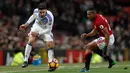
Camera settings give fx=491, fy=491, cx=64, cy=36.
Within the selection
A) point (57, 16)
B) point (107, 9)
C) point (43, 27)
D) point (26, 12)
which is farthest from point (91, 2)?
point (43, 27)

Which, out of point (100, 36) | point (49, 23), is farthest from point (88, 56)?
point (49, 23)

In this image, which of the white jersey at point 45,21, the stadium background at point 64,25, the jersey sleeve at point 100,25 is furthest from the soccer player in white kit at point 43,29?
the stadium background at point 64,25

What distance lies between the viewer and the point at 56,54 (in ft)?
87.7

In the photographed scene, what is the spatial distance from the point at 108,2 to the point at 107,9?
0.68m

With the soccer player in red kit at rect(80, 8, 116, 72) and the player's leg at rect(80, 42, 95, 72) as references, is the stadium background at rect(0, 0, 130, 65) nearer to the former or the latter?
the soccer player in red kit at rect(80, 8, 116, 72)

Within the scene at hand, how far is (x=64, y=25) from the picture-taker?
1196 inches

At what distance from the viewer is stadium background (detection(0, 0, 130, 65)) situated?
25.8m

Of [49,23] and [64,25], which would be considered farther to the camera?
[64,25]

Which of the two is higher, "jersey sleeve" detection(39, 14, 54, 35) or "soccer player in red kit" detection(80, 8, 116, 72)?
"jersey sleeve" detection(39, 14, 54, 35)

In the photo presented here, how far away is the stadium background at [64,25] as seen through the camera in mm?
25828

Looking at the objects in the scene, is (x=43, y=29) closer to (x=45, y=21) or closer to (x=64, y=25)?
(x=45, y=21)

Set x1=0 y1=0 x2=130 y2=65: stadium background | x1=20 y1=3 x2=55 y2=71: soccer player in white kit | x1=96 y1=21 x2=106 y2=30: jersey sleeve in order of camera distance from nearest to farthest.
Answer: x1=96 y1=21 x2=106 y2=30: jersey sleeve
x1=20 y1=3 x2=55 y2=71: soccer player in white kit
x1=0 y1=0 x2=130 y2=65: stadium background

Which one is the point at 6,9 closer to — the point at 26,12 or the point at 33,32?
the point at 26,12

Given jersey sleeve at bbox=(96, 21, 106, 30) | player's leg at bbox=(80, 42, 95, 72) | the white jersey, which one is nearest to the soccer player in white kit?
the white jersey
